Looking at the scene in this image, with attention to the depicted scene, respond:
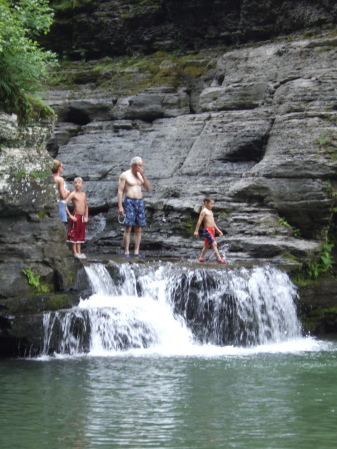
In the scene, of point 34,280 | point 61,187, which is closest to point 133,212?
point 61,187

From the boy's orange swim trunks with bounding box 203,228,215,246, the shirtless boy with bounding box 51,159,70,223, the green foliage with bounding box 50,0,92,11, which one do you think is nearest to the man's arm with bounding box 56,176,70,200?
the shirtless boy with bounding box 51,159,70,223

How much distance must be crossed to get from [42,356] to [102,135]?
9004 mm

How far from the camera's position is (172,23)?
22.4 metres

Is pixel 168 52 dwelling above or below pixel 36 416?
above

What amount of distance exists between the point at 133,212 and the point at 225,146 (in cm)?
332

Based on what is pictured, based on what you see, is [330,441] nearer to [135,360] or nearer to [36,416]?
[36,416]

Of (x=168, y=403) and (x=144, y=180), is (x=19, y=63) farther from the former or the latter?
(x=168, y=403)

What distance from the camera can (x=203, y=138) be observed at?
17344mm

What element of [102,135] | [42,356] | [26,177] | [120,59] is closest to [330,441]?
[42,356]

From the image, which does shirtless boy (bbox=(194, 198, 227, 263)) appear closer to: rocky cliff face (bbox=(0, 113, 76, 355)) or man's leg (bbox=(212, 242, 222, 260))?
man's leg (bbox=(212, 242, 222, 260))

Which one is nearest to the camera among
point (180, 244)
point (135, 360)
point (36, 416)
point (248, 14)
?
point (36, 416)


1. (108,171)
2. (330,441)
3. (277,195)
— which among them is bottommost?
(330,441)

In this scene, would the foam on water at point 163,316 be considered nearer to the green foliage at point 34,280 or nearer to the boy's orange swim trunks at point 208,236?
the green foliage at point 34,280

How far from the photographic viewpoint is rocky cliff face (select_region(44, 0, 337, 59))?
20.1 metres
